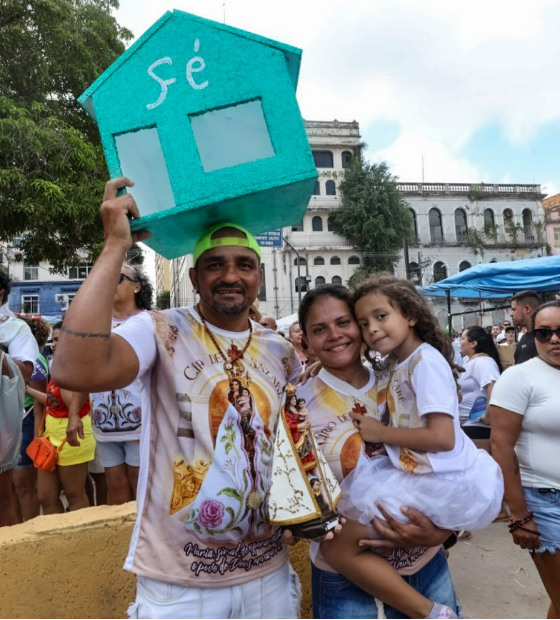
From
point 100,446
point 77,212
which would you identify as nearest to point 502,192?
point 77,212

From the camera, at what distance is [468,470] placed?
6.17 ft

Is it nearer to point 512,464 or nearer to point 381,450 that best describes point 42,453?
point 381,450

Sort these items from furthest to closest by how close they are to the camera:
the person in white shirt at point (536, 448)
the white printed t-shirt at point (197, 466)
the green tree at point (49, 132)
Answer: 1. the green tree at point (49, 132)
2. the person in white shirt at point (536, 448)
3. the white printed t-shirt at point (197, 466)

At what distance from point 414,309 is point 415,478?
790 mm

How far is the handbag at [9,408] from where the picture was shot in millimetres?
3107

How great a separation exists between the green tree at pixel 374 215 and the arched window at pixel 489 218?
737cm

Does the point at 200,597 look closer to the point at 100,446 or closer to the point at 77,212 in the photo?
the point at 100,446

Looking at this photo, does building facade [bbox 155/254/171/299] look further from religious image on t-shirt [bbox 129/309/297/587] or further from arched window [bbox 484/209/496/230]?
religious image on t-shirt [bbox 129/309/297/587]

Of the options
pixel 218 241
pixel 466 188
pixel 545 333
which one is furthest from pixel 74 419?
pixel 466 188

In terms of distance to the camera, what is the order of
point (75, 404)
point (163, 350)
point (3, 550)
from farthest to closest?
point (75, 404) < point (3, 550) < point (163, 350)

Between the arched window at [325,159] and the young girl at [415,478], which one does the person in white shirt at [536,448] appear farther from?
the arched window at [325,159]

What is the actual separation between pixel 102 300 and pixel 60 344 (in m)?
0.17

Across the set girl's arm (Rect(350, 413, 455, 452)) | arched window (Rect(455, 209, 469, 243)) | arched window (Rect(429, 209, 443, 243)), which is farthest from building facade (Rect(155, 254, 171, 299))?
girl's arm (Rect(350, 413, 455, 452))

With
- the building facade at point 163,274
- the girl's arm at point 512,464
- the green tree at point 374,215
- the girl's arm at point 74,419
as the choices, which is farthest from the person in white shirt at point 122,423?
the building facade at point 163,274
